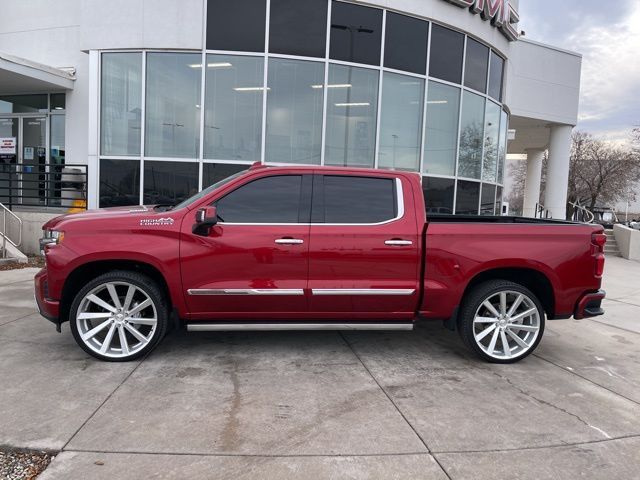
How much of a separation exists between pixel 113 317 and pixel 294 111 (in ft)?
24.3

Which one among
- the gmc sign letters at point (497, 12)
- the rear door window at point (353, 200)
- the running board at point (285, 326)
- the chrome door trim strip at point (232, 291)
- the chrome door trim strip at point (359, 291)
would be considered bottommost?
the running board at point (285, 326)

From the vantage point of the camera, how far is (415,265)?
4.51 m

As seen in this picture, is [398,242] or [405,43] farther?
[405,43]

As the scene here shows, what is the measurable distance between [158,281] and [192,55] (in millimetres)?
7530

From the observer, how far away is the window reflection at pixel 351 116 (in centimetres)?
1084

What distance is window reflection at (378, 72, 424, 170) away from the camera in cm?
1123

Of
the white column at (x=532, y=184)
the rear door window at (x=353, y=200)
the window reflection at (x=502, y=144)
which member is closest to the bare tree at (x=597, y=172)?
the white column at (x=532, y=184)

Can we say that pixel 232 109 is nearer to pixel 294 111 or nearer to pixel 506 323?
pixel 294 111

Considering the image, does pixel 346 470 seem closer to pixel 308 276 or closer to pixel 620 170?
pixel 308 276

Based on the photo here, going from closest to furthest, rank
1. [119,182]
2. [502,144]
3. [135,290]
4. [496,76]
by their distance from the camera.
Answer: [135,290] < [119,182] < [496,76] < [502,144]

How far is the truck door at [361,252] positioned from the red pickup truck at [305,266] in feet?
0.04

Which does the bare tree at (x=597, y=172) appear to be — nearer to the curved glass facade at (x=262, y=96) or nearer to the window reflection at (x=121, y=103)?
the curved glass facade at (x=262, y=96)

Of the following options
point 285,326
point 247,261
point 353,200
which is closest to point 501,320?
point 353,200

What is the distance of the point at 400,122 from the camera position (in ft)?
37.7
